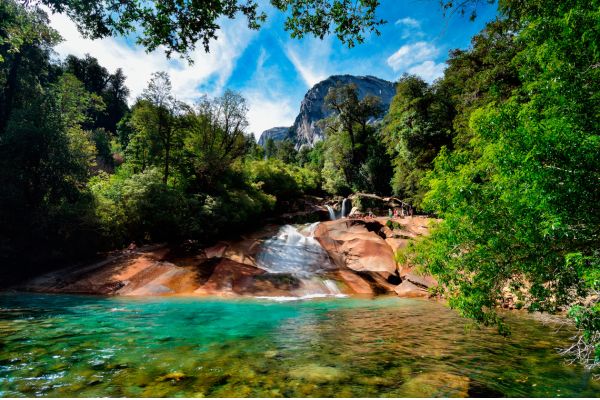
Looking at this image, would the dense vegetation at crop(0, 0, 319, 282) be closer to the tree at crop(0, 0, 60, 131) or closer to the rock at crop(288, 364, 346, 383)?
the tree at crop(0, 0, 60, 131)

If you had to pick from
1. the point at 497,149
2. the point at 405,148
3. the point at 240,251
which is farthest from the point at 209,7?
the point at 405,148

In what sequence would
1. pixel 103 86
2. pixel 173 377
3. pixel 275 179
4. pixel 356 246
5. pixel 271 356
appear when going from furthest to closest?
pixel 103 86, pixel 275 179, pixel 356 246, pixel 271 356, pixel 173 377

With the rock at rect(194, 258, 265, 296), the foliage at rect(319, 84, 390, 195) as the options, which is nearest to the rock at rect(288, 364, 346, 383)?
the rock at rect(194, 258, 265, 296)

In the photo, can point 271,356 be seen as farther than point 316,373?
Yes

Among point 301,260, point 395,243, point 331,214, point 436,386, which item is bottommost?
point 436,386

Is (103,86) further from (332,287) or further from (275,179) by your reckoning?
(332,287)

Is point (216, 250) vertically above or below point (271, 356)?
above

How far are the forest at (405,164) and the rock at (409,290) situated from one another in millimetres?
1448

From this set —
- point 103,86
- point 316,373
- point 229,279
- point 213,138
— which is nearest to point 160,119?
point 213,138

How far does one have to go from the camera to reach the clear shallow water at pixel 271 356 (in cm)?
562

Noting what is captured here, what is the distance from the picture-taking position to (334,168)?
50.8 m

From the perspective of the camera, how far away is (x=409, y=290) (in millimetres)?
18922

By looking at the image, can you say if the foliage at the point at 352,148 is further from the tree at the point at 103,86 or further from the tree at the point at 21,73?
the tree at the point at 103,86

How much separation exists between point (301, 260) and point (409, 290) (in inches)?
326
